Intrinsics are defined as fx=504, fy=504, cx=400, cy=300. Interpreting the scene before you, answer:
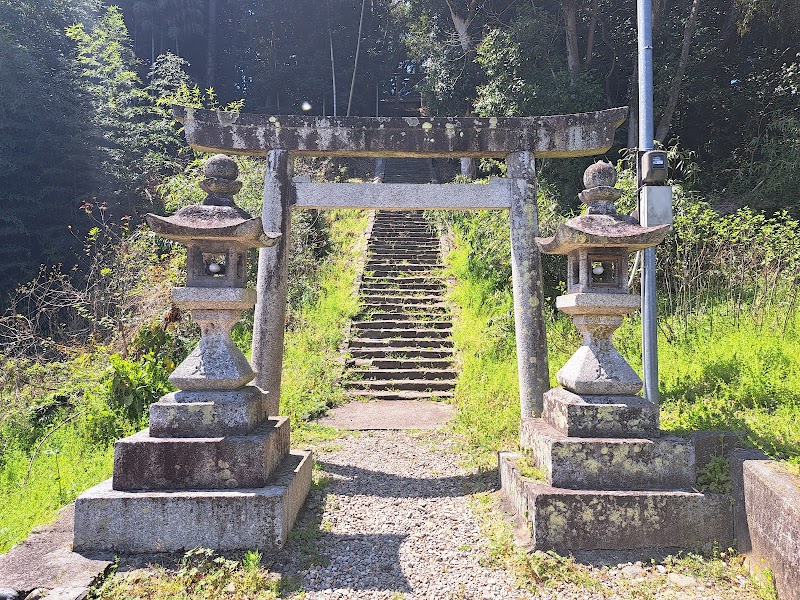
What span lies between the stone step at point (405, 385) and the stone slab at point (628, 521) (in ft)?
16.4

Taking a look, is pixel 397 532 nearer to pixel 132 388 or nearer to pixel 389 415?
pixel 389 415

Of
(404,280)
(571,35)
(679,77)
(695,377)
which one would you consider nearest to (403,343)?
(404,280)

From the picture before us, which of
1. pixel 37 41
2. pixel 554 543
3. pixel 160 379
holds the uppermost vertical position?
pixel 37 41

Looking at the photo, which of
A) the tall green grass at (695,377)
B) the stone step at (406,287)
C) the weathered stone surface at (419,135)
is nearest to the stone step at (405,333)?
the tall green grass at (695,377)

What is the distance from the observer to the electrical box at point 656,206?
4383 mm

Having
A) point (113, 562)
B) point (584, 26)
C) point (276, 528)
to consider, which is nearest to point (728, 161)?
point (584, 26)

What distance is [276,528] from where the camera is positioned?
3.40m

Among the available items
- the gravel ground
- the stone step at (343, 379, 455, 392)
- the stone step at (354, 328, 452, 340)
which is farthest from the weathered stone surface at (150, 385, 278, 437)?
the stone step at (354, 328, 452, 340)

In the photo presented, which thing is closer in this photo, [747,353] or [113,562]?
[113,562]

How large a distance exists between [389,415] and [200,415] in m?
4.08

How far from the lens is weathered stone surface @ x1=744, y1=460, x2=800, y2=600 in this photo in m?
2.75

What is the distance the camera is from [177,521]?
335 centimetres

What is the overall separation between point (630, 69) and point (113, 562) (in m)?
13.8

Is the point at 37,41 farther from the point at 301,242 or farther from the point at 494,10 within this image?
the point at 494,10
